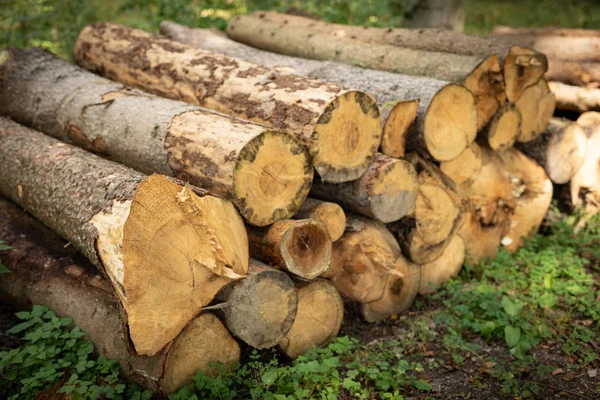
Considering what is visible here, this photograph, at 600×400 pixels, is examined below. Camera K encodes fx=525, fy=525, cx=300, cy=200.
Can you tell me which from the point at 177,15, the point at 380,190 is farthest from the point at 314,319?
the point at 177,15

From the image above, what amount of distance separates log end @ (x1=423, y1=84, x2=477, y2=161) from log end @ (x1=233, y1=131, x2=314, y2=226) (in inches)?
42.9

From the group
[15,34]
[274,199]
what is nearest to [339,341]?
[274,199]

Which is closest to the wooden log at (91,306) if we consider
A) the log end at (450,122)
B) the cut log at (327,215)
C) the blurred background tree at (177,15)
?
the cut log at (327,215)

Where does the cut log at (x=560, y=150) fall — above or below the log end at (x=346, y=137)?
below

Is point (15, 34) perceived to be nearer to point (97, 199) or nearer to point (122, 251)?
point (97, 199)

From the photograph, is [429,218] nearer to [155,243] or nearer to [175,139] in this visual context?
[175,139]

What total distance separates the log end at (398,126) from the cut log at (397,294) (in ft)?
2.58

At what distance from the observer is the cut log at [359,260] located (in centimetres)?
351

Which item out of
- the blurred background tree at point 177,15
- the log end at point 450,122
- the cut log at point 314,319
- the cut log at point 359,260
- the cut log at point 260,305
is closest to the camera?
the cut log at point 260,305

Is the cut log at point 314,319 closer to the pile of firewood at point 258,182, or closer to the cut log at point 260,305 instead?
the pile of firewood at point 258,182

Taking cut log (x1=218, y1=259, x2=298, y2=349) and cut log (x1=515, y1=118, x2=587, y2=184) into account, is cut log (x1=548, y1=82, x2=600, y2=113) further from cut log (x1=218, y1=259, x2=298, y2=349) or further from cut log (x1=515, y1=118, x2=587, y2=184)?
cut log (x1=218, y1=259, x2=298, y2=349)

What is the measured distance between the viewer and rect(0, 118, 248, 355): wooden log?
2.49 metres

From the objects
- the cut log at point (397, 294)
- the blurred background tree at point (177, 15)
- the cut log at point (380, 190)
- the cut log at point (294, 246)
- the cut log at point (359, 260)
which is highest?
the blurred background tree at point (177, 15)

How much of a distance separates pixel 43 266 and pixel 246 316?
1496 mm
